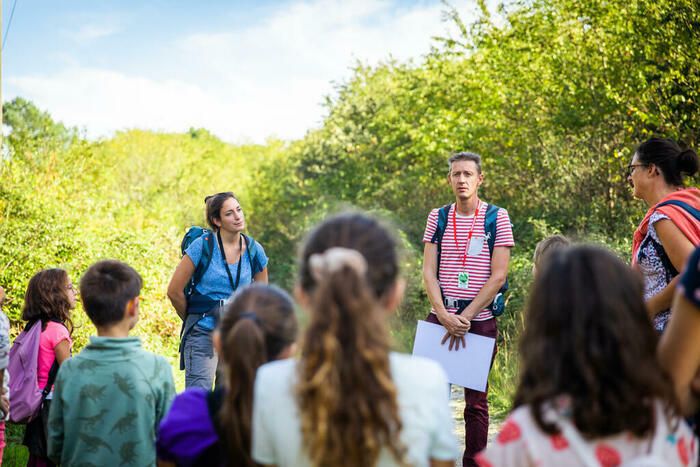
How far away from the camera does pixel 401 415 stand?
215 cm

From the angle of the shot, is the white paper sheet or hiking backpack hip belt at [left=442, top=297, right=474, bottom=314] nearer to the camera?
the white paper sheet

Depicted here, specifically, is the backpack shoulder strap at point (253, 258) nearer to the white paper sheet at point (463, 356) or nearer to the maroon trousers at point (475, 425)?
the white paper sheet at point (463, 356)

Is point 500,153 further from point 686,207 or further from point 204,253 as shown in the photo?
point 686,207

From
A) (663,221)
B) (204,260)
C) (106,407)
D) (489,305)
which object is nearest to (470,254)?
(489,305)

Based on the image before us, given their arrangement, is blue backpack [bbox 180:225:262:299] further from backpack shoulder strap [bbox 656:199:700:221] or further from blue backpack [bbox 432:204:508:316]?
backpack shoulder strap [bbox 656:199:700:221]

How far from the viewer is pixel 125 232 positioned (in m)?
11.5

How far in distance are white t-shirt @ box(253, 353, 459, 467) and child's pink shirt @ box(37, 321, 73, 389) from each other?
2627 millimetres

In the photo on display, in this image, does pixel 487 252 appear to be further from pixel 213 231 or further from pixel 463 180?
pixel 213 231

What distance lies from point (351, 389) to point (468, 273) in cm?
324

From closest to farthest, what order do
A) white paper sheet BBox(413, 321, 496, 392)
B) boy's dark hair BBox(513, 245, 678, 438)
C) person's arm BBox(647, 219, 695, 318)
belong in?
boy's dark hair BBox(513, 245, 678, 438) < person's arm BBox(647, 219, 695, 318) < white paper sheet BBox(413, 321, 496, 392)

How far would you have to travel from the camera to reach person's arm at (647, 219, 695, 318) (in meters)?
3.57

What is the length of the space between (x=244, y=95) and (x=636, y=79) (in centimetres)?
5735

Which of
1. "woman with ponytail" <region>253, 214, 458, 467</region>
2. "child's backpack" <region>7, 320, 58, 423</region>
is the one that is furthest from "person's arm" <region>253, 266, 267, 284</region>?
"woman with ponytail" <region>253, 214, 458, 467</region>

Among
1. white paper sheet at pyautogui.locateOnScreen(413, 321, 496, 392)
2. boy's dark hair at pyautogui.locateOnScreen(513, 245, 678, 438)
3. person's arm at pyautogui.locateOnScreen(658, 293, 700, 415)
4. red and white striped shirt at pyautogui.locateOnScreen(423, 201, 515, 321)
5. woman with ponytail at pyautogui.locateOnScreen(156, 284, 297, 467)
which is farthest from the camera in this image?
red and white striped shirt at pyautogui.locateOnScreen(423, 201, 515, 321)
